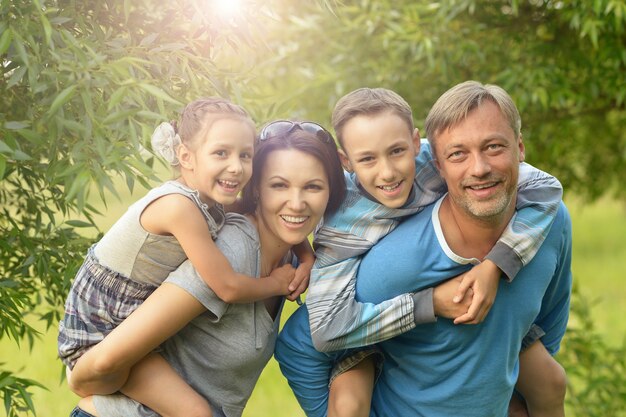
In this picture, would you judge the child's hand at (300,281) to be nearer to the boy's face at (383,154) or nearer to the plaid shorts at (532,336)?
the boy's face at (383,154)

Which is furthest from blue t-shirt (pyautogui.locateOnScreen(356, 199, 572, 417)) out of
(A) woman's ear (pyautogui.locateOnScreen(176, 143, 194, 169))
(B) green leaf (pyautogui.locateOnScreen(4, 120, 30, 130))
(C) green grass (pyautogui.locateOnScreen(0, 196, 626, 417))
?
(C) green grass (pyautogui.locateOnScreen(0, 196, 626, 417))

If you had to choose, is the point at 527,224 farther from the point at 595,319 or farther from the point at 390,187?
the point at 595,319

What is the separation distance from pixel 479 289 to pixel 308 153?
2.09ft

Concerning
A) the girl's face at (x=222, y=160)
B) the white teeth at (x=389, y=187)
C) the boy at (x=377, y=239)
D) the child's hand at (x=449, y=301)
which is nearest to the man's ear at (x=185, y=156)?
the girl's face at (x=222, y=160)

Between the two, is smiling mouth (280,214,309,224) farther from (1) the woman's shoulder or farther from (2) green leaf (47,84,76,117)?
(2) green leaf (47,84,76,117)

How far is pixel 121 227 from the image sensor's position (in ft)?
9.05

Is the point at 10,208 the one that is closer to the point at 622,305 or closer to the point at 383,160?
the point at 383,160

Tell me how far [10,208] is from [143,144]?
1085mm

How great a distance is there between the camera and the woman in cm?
278

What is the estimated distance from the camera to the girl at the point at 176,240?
2719 mm

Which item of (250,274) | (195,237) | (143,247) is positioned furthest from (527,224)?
(143,247)

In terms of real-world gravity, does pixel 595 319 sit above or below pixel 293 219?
below

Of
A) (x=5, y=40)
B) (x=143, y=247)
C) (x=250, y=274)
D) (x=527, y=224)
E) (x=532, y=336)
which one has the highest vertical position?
(x=5, y=40)

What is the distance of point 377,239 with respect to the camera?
3.01 metres
